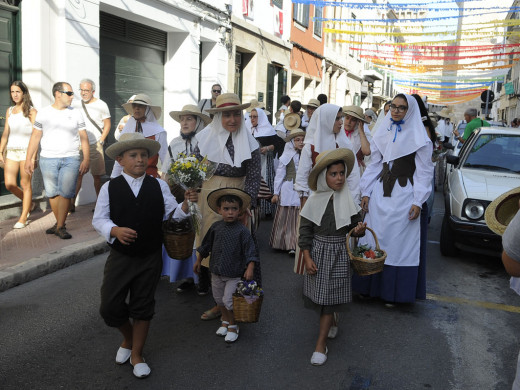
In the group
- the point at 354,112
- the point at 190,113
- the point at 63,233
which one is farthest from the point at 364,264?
the point at 63,233

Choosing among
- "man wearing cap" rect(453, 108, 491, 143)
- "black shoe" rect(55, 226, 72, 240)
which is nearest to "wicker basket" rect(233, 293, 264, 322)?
"black shoe" rect(55, 226, 72, 240)

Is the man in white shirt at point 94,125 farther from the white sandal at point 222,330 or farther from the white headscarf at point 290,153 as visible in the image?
the white sandal at point 222,330

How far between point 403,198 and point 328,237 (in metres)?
1.31

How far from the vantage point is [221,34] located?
49.7 ft

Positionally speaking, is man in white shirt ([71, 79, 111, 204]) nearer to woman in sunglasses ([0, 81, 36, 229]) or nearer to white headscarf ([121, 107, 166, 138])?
woman in sunglasses ([0, 81, 36, 229])

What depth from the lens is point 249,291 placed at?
13.5 feet

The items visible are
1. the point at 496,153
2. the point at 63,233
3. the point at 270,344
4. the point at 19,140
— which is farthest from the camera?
the point at 496,153

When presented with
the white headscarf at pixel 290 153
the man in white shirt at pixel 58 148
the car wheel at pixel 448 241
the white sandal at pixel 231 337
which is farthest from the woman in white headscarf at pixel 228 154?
the car wheel at pixel 448 241

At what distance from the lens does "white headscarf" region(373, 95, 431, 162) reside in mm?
5066

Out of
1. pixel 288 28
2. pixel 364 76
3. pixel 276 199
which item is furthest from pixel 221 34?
pixel 364 76

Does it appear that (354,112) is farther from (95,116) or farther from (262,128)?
(95,116)

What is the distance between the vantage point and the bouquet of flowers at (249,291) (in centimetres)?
405

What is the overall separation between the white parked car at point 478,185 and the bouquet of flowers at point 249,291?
11.8 feet

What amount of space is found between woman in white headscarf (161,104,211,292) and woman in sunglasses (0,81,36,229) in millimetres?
2840
